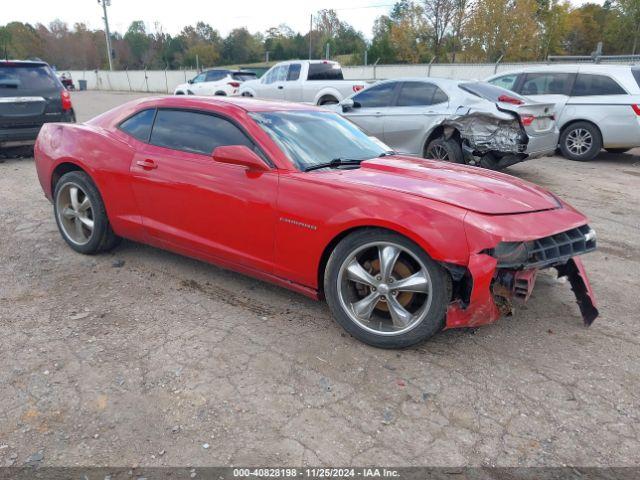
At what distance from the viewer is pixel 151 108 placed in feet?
13.6

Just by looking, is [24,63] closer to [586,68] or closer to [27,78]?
[27,78]

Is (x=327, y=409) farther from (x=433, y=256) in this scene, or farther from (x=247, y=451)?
(x=433, y=256)

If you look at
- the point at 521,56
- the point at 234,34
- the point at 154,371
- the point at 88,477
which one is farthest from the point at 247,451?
the point at 234,34

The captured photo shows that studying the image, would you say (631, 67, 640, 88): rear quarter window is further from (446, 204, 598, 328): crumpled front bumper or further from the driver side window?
the driver side window

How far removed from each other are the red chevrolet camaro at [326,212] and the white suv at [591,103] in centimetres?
677

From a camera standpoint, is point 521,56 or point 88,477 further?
point 521,56

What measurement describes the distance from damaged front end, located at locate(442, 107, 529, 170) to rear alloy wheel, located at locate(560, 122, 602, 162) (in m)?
2.96

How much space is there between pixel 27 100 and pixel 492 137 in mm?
7754

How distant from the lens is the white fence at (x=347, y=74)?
74.0 ft

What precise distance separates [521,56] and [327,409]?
46948 millimetres

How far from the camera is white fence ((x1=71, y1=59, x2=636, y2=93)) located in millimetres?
22562

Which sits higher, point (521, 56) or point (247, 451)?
point (521, 56)

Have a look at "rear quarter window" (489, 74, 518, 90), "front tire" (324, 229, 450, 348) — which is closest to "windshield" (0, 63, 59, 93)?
"front tire" (324, 229, 450, 348)

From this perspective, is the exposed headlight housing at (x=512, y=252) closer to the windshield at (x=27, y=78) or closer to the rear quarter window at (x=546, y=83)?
the rear quarter window at (x=546, y=83)
